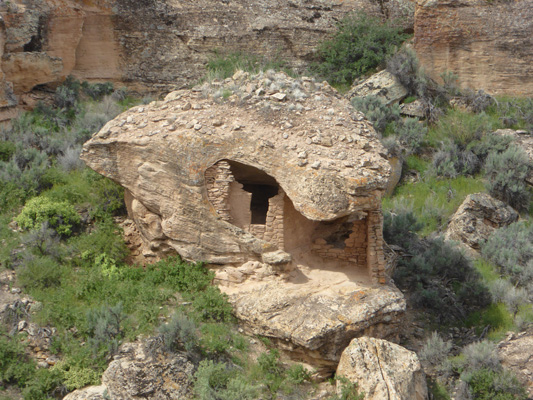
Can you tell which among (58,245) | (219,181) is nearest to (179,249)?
(219,181)

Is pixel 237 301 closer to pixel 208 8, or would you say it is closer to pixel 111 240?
pixel 111 240

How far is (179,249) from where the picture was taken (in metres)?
12.2

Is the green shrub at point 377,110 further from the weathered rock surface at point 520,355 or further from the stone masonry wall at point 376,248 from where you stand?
the weathered rock surface at point 520,355

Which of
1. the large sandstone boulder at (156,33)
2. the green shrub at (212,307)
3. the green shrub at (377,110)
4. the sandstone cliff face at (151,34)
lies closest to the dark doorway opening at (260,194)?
the green shrub at (212,307)

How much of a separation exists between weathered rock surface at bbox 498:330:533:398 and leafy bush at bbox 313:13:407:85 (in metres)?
9.64

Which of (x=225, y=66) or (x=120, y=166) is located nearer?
(x=120, y=166)

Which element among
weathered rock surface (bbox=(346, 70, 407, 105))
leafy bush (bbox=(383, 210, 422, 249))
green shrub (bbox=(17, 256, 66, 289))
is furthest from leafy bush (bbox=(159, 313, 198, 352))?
weathered rock surface (bbox=(346, 70, 407, 105))

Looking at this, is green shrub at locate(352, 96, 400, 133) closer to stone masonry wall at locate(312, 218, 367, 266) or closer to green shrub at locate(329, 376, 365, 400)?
stone masonry wall at locate(312, 218, 367, 266)

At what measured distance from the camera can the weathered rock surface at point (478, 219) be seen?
51.5 feet

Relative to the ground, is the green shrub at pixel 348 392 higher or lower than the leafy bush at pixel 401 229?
lower

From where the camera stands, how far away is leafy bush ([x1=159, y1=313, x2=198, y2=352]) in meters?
10.7

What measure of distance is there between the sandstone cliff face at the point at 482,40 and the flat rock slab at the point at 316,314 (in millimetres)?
10653

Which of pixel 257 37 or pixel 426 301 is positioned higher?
pixel 257 37

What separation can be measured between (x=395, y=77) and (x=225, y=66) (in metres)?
4.30
